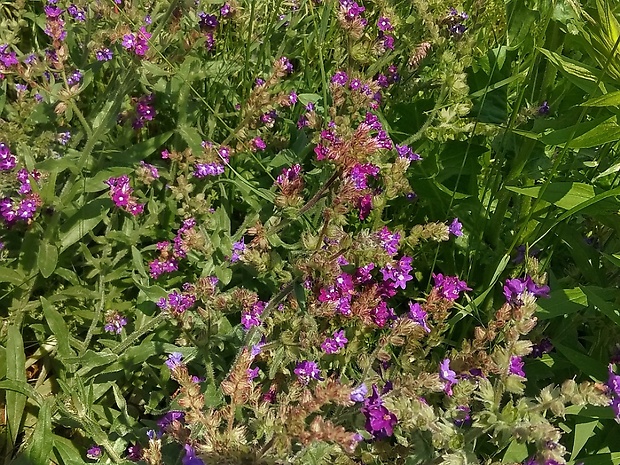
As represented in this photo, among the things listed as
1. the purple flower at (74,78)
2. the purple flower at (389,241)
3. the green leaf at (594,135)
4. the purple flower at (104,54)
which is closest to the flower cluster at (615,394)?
the green leaf at (594,135)

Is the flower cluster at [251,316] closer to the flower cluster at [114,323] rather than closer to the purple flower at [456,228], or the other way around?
the flower cluster at [114,323]

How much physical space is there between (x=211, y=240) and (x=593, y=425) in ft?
4.31

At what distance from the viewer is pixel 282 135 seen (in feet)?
9.57

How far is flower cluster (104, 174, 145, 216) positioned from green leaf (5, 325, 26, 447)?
0.55m

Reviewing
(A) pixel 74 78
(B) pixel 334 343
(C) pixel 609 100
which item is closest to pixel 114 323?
(B) pixel 334 343

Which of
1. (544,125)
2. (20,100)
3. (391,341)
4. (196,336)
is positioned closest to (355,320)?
(391,341)

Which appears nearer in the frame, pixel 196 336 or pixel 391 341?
pixel 391 341

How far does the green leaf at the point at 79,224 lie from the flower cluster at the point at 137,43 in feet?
1.79

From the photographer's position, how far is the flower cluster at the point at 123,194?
7.73 ft

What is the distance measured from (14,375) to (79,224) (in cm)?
56

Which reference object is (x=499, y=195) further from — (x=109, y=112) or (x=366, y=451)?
(x=109, y=112)

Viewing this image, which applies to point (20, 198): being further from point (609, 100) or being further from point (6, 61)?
point (609, 100)

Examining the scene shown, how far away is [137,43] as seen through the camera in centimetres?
220

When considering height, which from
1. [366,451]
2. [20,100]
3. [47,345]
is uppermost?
[20,100]
